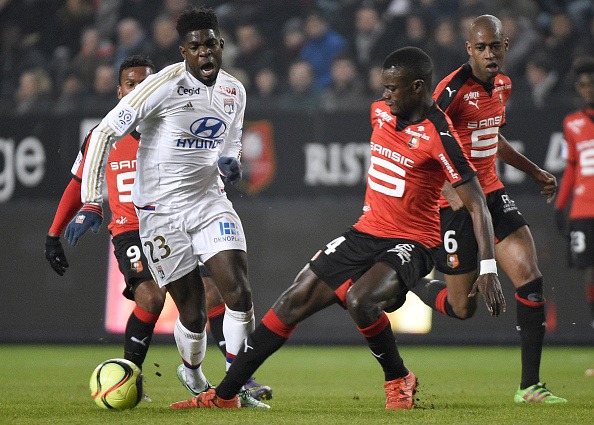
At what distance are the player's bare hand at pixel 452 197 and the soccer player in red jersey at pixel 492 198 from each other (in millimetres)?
466

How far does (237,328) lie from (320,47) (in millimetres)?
8226

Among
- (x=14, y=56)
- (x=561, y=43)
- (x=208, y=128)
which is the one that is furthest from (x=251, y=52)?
(x=208, y=128)

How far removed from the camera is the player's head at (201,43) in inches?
195

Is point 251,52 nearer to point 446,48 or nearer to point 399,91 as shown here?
point 446,48

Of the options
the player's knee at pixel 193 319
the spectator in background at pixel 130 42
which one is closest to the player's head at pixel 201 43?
the player's knee at pixel 193 319

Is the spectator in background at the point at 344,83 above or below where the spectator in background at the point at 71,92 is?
above

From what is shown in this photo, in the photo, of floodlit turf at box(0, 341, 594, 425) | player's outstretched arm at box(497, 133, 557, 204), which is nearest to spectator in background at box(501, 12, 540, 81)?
floodlit turf at box(0, 341, 594, 425)

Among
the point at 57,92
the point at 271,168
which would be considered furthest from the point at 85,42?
the point at 271,168

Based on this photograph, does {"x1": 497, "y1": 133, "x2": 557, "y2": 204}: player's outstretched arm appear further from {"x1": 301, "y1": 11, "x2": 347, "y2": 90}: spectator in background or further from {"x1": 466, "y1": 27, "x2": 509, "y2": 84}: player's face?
{"x1": 301, "y1": 11, "x2": 347, "y2": 90}: spectator in background

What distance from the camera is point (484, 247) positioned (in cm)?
448

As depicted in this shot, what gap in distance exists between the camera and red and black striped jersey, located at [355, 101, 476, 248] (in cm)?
481

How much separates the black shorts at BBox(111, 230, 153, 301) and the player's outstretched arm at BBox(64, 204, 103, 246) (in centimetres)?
101

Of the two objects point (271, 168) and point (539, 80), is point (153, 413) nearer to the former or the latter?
point (271, 168)

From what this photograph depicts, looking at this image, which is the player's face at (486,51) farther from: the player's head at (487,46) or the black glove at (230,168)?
the black glove at (230,168)
